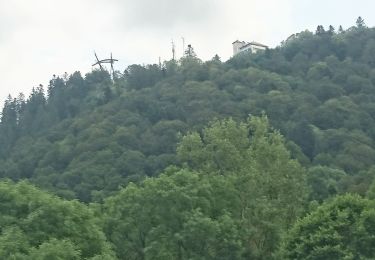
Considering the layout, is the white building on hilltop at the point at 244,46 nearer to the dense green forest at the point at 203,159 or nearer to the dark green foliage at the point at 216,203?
the dense green forest at the point at 203,159

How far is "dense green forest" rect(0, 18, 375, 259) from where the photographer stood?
102ft

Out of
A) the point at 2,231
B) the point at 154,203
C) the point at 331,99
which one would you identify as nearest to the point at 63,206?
the point at 2,231

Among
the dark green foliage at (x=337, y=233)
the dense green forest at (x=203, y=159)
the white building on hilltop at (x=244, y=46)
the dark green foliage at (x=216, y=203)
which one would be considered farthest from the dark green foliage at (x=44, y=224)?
the white building on hilltop at (x=244, y=46)

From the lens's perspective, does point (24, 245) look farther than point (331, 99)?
No

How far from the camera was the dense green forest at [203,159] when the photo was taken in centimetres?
3094

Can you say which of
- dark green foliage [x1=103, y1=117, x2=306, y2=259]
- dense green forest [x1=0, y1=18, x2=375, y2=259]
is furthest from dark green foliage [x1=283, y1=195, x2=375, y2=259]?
dark green foliage [x1=103, y1=117, x2=306, y2=259]

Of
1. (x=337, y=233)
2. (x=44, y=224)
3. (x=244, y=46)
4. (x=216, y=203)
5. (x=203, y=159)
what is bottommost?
(x=337, y=233)

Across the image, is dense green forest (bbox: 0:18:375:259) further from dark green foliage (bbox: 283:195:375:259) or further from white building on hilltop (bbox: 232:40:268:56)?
white building on hilltop (bbox: 232:40:268:56)

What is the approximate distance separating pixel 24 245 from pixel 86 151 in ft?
218

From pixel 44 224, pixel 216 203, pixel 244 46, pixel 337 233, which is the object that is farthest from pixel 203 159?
pixel 244 46

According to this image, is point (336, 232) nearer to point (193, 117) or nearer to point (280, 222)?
point (280, 222)

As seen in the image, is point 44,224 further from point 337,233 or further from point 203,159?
point 203,159

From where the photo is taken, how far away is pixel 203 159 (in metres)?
44.5

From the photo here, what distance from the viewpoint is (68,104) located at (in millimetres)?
122750
